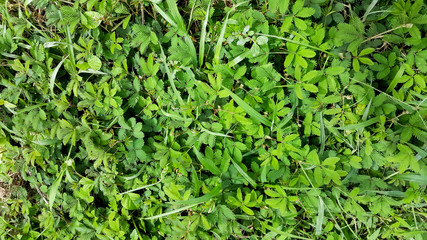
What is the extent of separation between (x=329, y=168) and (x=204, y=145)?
2.64ft

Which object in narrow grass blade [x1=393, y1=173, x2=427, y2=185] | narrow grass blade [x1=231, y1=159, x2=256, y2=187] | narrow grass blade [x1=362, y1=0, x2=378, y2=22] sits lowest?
narrow grass blade [x1=231, y1=159, x2=256, y2=187]

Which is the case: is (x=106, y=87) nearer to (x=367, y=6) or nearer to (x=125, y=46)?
(x=125, y=46)

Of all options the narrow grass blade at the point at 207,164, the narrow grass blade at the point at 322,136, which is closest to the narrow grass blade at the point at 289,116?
the narrow grass blade at the point at 322,136

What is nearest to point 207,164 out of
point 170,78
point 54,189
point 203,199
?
point 203,199

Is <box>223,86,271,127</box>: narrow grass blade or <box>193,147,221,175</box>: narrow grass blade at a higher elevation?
<box>223,86,271,127</box>: narrow grass blade

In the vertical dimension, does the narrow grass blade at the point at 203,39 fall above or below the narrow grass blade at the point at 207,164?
above

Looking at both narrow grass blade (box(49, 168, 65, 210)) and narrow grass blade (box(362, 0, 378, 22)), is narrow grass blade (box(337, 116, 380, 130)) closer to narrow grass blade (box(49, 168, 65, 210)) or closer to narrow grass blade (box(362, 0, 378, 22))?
narrow grass blade (box(362, 0, 378, 22))

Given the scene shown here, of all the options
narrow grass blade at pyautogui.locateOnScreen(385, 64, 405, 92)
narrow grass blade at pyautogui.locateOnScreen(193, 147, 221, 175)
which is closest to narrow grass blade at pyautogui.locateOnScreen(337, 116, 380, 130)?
narrow grass blade at pyautogui.locateOnScreen(385, 64, 405, 92)

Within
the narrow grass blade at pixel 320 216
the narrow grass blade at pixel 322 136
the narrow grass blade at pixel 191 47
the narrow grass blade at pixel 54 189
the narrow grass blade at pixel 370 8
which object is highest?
the narrow grass blade at pixel 370 8

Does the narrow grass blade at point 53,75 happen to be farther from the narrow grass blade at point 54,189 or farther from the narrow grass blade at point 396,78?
the narrow grass blade at point 396,78

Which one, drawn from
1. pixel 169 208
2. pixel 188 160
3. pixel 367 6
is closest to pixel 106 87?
pixel 188 160

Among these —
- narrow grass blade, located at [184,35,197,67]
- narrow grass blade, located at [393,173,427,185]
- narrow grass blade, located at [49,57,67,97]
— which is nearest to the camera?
narrow grass blade, located at [393,173,427,185]

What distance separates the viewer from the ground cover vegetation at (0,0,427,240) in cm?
175

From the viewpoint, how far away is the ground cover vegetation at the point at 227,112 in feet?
5.73
